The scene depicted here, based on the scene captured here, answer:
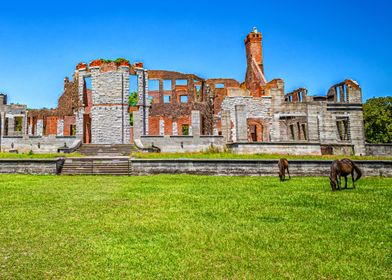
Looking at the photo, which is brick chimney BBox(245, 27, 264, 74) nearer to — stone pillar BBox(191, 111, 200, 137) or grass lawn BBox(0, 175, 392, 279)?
stone pillar BBox(191, 111, 200, 137)

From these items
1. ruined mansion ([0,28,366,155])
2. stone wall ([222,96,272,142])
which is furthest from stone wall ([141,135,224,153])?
stone wall ([222,96,272,142])

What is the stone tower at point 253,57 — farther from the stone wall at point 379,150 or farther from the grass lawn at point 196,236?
the grass lawn at point 196,236

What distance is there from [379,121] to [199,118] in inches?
1056

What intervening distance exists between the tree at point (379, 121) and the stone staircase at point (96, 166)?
3514 cm

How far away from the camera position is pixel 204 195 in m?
8.98

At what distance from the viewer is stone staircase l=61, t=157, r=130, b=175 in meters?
15.4

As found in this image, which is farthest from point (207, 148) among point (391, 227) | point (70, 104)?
point (70, 104)

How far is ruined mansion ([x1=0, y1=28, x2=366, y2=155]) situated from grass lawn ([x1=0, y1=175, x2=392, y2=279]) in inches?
561

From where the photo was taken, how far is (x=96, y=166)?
15680mm

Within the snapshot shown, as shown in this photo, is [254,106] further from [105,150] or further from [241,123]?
[105,150]

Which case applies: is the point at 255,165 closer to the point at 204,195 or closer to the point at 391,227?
the point at 204,195

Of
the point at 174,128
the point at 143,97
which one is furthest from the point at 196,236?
the point at 174,128

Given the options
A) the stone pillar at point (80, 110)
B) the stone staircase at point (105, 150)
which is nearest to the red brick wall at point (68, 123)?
the stone pillar at point (80, 110)

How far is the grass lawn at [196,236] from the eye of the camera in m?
3.81
